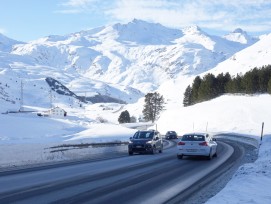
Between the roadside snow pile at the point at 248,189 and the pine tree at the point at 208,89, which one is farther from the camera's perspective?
the pine tree at the point at 208,89

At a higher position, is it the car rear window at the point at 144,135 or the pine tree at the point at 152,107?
the pine tree at the point at 152,107

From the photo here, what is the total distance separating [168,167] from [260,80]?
3404 inches

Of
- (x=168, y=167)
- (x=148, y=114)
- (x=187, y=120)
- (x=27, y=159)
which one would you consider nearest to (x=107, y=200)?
(x=168, y=167)

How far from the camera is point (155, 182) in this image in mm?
15859

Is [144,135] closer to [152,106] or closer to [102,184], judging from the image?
[102,184]

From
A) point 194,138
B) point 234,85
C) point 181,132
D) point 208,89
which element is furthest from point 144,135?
point 208,89

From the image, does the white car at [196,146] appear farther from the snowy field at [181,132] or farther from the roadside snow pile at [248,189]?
the roadside snow pile at [248,189]

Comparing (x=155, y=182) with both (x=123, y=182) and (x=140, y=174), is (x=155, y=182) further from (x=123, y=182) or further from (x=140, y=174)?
(x=140, y=174)

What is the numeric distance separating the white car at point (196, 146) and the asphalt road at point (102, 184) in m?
4.88

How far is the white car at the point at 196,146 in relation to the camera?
26.0 metres

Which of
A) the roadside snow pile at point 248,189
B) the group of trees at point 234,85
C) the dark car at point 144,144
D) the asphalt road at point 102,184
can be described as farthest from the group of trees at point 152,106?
the roadside snow pile at point 248,189

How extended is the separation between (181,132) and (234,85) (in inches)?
1068

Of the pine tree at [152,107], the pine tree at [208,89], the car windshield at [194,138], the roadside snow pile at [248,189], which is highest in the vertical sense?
the pine tree at [208,89]

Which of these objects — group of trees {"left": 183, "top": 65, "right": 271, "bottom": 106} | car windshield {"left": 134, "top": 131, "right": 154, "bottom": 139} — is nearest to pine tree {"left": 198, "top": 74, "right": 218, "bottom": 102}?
group of trees {"left": 183, "top": 65, "right": 271, "bottom": 106}
